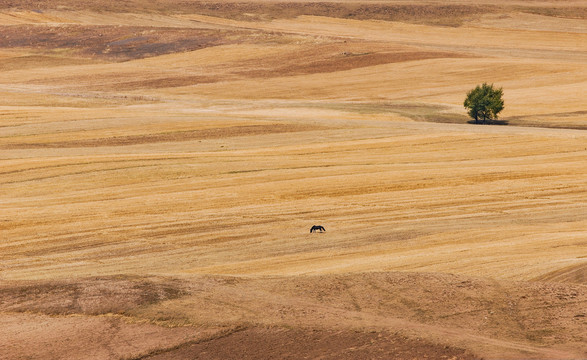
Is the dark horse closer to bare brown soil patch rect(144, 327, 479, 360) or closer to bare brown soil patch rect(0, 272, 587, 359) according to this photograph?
bare brown soil patch rect(0, 272, 587, 359)

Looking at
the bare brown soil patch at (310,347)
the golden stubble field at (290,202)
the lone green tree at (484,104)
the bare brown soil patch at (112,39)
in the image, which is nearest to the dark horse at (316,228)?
the golden stubble field at (290,202)

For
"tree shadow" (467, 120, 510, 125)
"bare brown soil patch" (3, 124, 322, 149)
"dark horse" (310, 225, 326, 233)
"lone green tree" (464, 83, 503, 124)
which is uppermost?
"lone green tree" (464, 83, 503, 124)

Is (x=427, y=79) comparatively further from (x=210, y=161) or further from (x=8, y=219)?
(x=8, y=219)

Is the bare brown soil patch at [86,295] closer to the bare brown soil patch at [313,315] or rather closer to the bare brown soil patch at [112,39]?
the bare brown soil patch at [313,315]

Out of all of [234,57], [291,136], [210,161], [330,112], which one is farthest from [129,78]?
[210,161]

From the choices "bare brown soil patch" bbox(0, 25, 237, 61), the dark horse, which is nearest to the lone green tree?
the dark horse

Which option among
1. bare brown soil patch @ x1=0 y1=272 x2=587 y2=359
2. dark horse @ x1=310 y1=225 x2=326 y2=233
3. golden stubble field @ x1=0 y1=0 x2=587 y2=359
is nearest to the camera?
bare brown soil patch @ x1=0 y1=272 x2=587 y2=359
